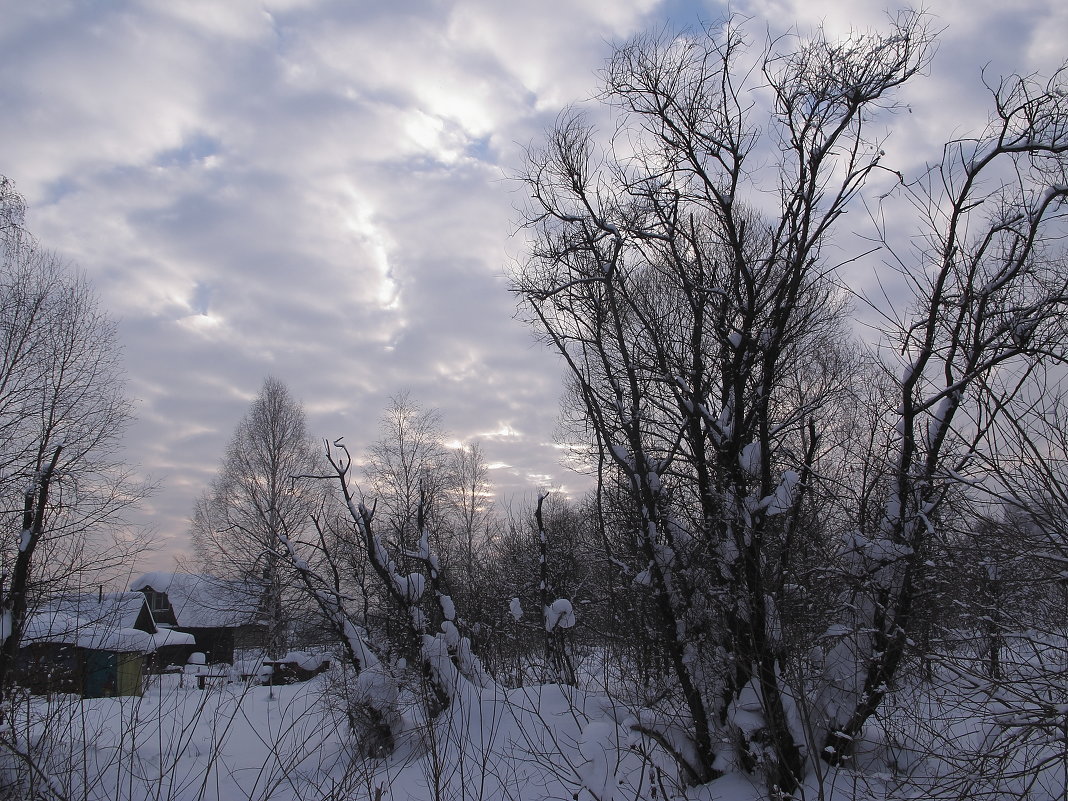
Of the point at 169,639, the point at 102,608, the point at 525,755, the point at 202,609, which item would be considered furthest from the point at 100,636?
the point at 169,639

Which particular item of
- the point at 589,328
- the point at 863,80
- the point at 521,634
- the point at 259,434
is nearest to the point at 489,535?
the point at 259,434

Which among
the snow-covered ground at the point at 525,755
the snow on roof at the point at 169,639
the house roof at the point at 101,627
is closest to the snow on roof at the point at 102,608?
the house roof at the point at 101,627

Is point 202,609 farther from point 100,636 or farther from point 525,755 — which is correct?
point 100,636

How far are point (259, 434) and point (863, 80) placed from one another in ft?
75.0

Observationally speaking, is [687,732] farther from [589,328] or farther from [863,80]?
[863,80]

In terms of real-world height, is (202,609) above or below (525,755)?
above

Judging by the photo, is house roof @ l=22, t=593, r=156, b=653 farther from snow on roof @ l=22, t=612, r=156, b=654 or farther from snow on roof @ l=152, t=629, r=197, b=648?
snow on roof @ l=152, t=629, r=197, b=648

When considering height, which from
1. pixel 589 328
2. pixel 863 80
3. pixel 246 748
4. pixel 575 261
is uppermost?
pixel 863 80

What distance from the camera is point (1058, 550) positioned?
9.93 feet

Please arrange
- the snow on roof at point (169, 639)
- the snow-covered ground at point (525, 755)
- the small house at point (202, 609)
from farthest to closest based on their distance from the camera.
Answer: the small house at point (202, 609)
the snow on roof at point (169, 639)
the snow-covered ground at point (525, 755)

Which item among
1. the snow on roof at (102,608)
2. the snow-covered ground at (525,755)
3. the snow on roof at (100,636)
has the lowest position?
the snow-covered ground at (525,755)

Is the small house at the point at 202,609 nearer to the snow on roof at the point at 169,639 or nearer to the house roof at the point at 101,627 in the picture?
the snow on roof at the point at 169,639

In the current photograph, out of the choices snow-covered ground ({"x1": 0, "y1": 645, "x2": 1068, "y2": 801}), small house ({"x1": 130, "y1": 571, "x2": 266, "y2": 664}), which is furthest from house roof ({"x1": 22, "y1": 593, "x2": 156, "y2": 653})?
small house ({"x1": 130, "y1": 571, "x2": 266, "y2": 664})

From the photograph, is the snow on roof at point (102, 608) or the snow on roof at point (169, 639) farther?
the snow on roof at point (169, 639)
